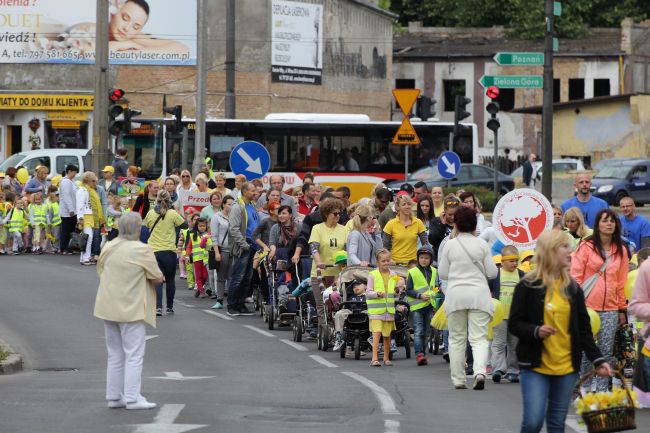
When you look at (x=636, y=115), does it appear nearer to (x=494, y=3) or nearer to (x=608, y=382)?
(x=494, y=3)

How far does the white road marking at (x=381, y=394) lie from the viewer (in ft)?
39.9

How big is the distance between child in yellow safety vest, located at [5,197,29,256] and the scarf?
10.0 feet

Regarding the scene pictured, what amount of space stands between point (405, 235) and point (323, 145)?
88.9 feet

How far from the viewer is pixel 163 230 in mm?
20781

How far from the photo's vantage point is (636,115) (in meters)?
65.8

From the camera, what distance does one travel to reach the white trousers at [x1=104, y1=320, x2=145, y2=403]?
40.2 feet

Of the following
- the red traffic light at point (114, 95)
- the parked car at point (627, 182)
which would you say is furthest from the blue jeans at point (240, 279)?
the parked car at point (627, 182)

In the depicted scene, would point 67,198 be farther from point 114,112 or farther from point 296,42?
point 296,42

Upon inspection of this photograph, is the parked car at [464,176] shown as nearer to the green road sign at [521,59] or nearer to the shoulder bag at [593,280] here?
the green road sign at [521,59]

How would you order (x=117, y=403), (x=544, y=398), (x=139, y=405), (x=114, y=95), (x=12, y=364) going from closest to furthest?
1. (x=544, y=398)
2. (x=139, y=405)
3. (x=117, y=403)
4. (x=12, y=364)
5. (x=114, y=95)

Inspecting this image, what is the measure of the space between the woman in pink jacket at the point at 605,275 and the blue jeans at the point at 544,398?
4134mm

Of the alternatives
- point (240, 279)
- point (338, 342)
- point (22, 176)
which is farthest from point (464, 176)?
point (338, 342)

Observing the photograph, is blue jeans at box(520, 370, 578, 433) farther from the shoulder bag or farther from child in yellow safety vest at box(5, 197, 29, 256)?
child in yellow safety vest at box(5, 197, 29, 256)

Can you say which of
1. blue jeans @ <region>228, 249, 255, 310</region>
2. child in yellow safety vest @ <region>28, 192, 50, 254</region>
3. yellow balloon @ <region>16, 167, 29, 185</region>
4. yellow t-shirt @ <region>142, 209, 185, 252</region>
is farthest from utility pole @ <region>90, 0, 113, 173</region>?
yellow t-shirt @ <region>142, 209, 185, 252</region>
